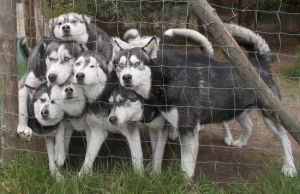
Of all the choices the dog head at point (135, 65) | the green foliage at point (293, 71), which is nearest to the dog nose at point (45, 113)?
the dog head at point (135, 65)

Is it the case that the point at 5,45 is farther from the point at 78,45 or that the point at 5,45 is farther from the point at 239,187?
the point at 239,187

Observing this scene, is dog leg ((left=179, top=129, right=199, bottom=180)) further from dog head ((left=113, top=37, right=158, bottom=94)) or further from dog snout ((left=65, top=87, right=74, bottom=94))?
Result: dog snout ((left=65, top=87, right=74, bottom=94))

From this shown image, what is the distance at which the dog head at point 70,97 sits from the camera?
153 inches

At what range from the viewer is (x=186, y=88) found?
404 centimetres

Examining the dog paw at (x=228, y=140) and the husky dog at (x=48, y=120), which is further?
the dog paw at (x=228, y=140)

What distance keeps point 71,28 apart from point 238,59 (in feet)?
5.41

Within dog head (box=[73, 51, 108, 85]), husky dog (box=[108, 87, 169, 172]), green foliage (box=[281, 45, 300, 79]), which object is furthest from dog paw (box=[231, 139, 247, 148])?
green foliage (box=[281, 45, 300, 79])

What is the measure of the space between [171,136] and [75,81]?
56.5 inches

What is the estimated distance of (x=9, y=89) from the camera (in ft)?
13.4

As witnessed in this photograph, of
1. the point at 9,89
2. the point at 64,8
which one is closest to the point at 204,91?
the point at 9,89

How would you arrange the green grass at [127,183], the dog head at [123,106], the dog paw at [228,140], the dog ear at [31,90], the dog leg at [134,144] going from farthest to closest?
the dog paw at [228,140] < the dog ear at [31,90] < the dog leg at [134,144] < the dog head at [123,106] < the green grass at [127,183]

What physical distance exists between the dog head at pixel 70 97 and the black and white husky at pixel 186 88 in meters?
0.40

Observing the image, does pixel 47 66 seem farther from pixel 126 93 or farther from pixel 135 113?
pixel 135 113

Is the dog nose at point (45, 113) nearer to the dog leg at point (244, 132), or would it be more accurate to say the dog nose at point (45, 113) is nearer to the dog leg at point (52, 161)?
the dog leg at point (52, 161)
